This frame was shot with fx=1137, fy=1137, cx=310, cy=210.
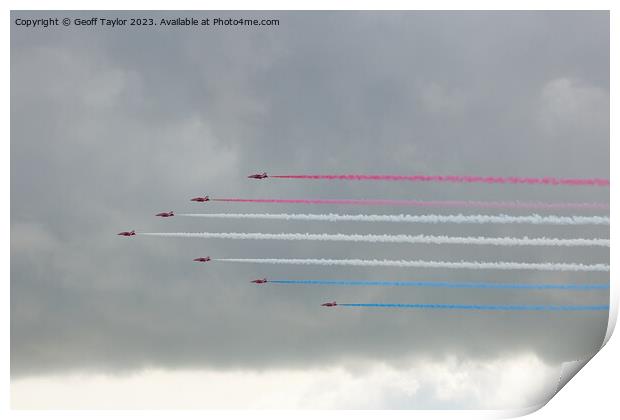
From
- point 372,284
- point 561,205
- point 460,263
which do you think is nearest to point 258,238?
point 372,284

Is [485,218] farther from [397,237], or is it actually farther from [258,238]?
[258,238]

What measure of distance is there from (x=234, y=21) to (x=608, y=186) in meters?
8.54

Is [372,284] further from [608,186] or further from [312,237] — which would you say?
[608,186]

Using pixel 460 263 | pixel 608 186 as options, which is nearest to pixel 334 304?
pixel 460 263

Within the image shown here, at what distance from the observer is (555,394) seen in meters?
24.0

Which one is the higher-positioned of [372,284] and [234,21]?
[234,21]

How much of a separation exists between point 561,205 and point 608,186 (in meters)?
1.03

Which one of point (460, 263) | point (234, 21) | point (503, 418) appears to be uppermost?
point (234, 21)

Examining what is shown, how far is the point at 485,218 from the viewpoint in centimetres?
2412
